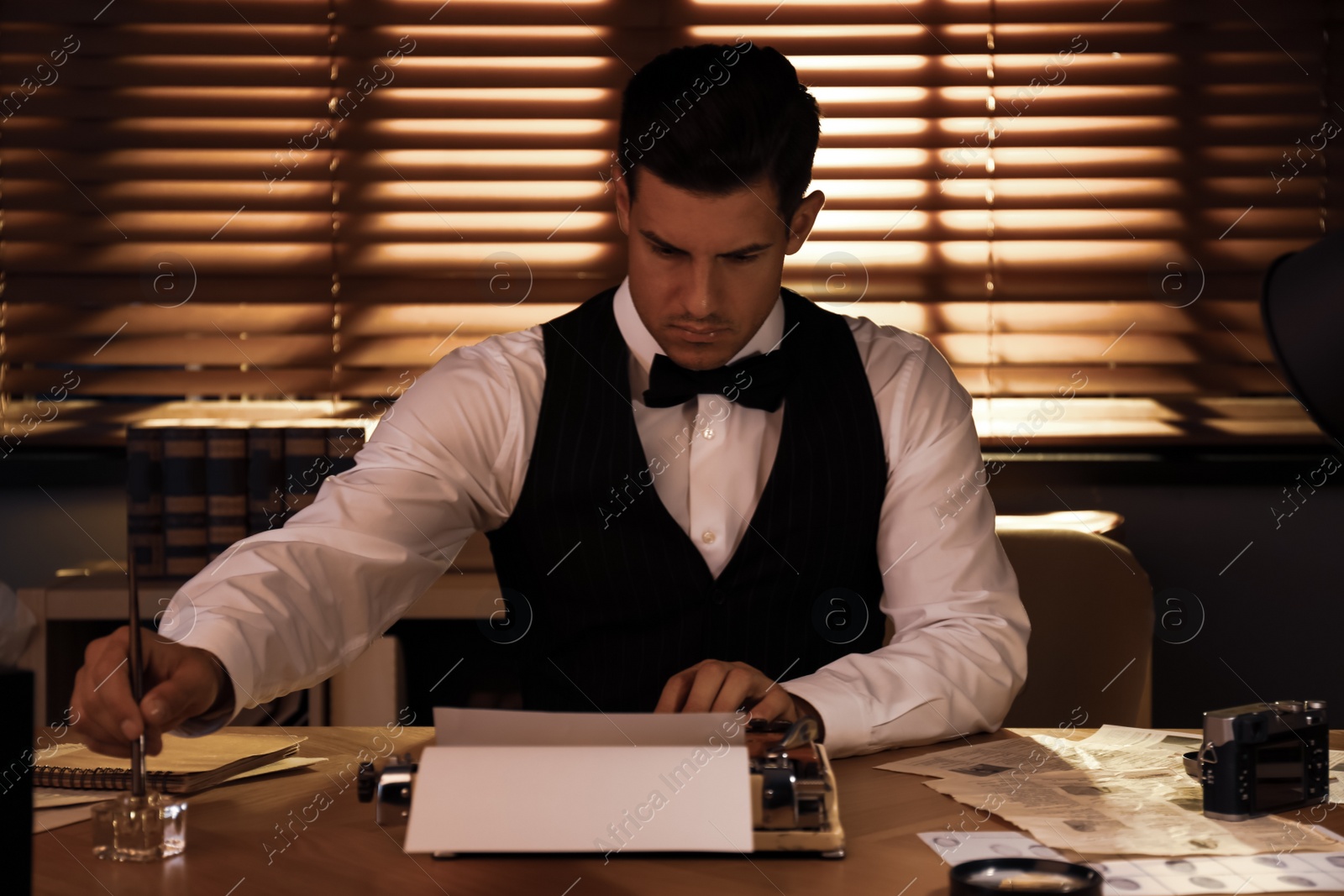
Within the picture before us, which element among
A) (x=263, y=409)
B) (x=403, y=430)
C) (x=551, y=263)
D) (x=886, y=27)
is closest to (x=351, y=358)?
(x=263, y=409)

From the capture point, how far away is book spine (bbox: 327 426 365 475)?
2410 millimetres

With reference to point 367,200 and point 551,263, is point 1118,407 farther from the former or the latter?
point 367,200

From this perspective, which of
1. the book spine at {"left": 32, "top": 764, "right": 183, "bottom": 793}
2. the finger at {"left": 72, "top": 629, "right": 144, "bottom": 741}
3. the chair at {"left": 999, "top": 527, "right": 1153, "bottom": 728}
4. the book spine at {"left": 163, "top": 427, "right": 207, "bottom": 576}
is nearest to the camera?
the finger at {"left": 72, "top": 629, "right": 144, "bottom": 741}

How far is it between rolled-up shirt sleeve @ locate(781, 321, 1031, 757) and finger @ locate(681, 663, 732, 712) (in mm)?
142

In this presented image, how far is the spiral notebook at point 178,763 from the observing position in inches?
46.1

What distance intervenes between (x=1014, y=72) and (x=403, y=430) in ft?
5.20

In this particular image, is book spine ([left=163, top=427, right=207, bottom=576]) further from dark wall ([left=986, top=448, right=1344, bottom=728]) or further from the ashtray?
the ashtray

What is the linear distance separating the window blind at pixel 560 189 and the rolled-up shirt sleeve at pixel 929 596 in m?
0.87

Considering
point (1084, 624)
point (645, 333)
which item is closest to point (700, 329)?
point (645, 333)

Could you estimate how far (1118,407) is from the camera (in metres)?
2.64

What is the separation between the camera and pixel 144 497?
7.94ft

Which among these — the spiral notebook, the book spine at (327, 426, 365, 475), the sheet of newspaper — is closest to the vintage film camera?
the sheet of newspaper

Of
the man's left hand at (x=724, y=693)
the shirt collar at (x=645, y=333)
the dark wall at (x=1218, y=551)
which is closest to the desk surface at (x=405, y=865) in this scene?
the man's left hand at (x=724, y=693)

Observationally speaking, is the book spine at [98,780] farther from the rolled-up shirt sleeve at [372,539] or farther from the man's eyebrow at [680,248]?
the man's eyebrow at [680,248]
